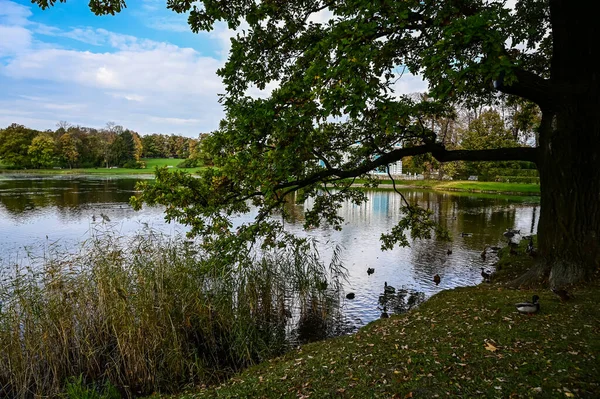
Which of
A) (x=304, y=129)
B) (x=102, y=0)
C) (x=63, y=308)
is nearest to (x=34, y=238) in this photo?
(x=63, y=308)

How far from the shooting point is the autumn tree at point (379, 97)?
197 inches

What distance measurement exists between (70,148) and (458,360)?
82.5m

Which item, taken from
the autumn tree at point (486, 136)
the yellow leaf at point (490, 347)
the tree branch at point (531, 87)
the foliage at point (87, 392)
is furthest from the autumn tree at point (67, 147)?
the yellow leaf at point (490, 347)

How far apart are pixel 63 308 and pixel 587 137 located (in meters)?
9.27

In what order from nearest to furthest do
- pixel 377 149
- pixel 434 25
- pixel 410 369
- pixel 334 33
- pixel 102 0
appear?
pixel 410 369 → pixel 334 33 → pixel 434 25 → pixel 102 0 → pixel 377 149

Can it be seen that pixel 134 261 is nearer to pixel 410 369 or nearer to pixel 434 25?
pixel 410 369

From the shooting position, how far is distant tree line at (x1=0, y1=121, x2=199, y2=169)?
223ft

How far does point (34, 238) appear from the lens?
1510cm

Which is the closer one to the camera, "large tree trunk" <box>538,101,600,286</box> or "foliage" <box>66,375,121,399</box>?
"foliage" <box>66,375,121,399</box>

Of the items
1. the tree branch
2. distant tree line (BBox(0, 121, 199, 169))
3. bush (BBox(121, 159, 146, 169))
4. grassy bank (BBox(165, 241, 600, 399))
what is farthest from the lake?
bush (BBox(121, 159, 146, 169))

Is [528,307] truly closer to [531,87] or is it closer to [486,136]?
[531,87]

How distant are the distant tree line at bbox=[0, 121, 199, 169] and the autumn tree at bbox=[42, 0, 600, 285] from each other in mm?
57441

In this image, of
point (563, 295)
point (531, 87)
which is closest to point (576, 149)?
point (531, 87)

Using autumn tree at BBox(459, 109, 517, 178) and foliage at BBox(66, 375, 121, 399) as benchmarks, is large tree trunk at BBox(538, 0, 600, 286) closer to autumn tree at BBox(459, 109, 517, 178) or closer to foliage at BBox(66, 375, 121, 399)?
foliage at BBox(66, 375, 121, 399)
